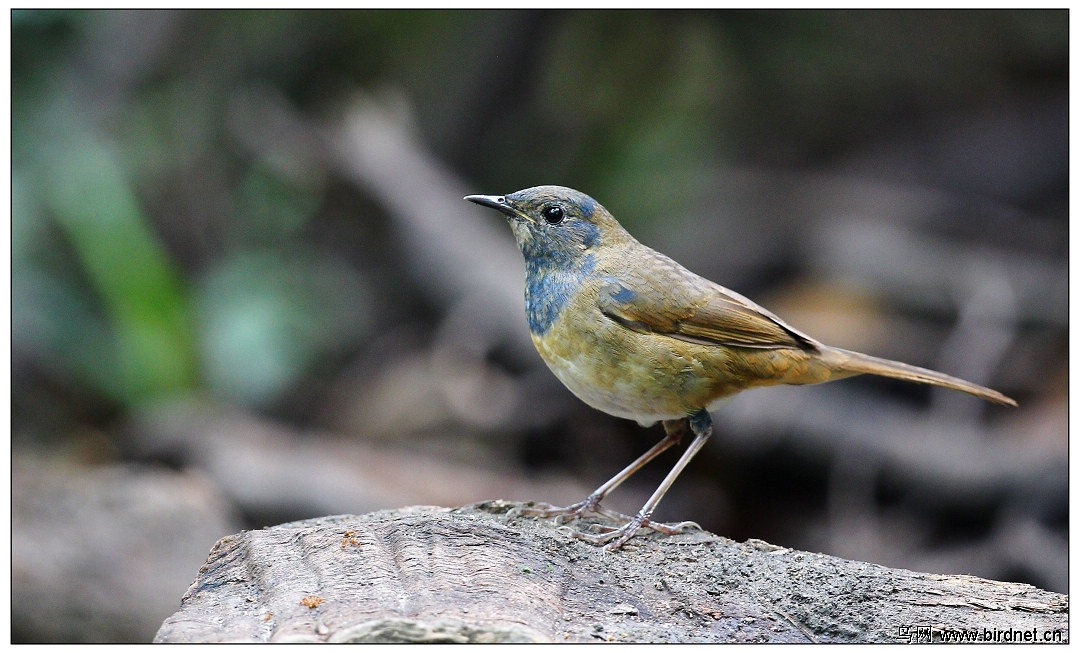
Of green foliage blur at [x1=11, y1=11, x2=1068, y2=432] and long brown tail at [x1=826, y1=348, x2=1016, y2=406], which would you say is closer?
long brown tail at [x1=826, y1=348, x2=1016, y2=406]

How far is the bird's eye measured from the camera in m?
3.82

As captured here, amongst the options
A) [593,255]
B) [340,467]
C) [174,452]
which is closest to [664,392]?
[593,255]

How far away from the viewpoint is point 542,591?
9.20 ft

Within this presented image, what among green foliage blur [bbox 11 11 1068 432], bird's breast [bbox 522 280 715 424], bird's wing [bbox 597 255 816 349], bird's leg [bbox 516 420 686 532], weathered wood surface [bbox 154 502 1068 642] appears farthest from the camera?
green foliage blur [bbox 11 11 1068 432]

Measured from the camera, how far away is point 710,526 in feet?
19.7

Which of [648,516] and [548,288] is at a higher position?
[548,288]

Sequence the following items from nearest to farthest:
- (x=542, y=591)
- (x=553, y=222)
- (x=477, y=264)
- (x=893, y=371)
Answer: (x=542, y=591) < (x=893, y=371) < (x=553, y=222) < (x=477, y=264)

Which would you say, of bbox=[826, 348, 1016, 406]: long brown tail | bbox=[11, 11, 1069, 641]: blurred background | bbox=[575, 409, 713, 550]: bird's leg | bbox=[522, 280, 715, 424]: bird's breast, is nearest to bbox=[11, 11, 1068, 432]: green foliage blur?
bbox=[11, 11, 1069, 641]: blurred background

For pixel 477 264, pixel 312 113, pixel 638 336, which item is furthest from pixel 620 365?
pixel 312 113

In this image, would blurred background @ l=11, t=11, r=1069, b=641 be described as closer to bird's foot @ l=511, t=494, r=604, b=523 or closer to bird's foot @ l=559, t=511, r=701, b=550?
bird's foot @ l=511, t=494, r=604, b=523

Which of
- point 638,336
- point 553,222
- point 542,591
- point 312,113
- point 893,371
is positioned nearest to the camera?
point 542,591

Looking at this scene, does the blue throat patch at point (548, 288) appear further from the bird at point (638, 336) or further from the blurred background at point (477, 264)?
the blurred background at point (477, 264)

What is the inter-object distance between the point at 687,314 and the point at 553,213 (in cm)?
64

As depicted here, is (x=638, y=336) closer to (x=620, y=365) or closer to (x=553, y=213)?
(x=620, y=365)
